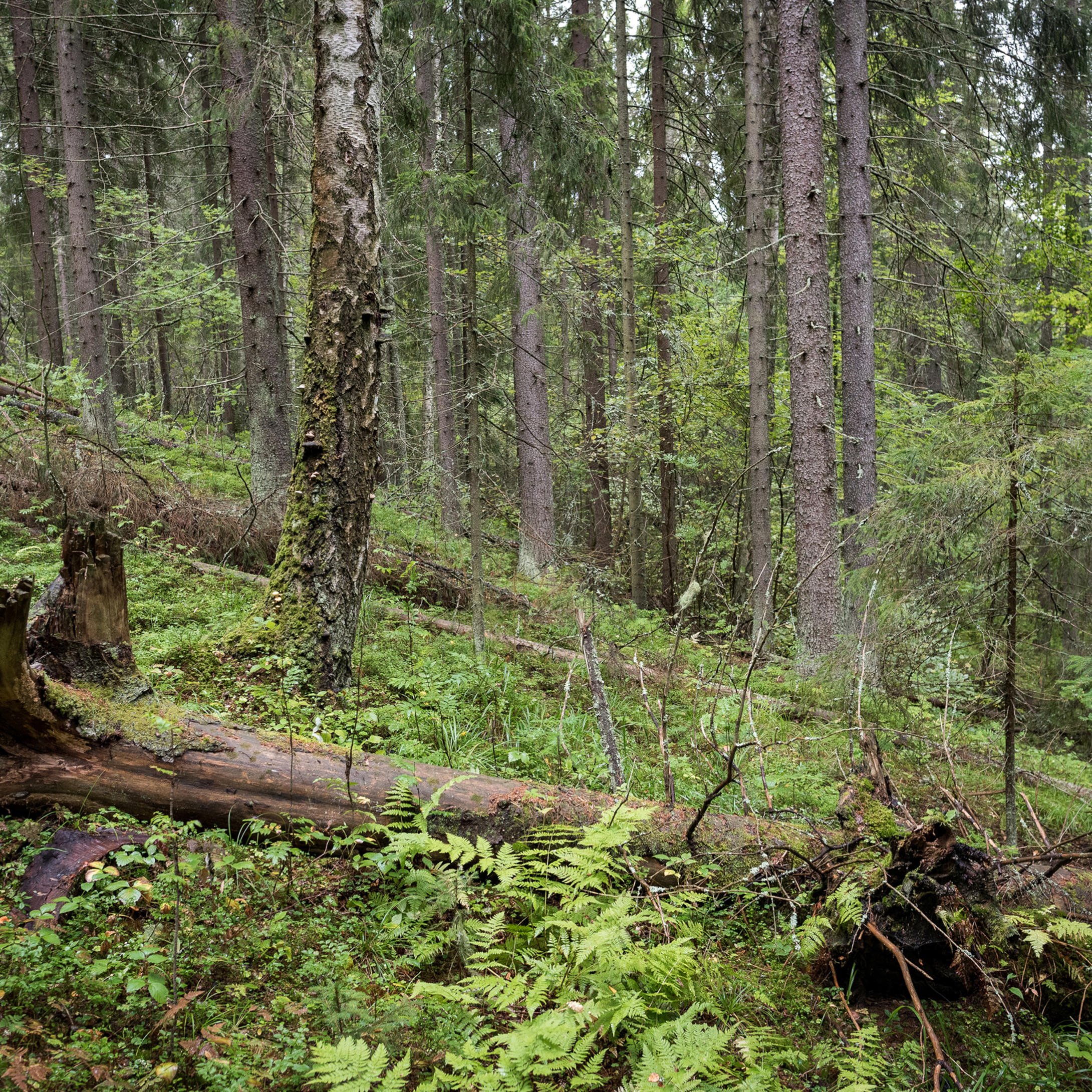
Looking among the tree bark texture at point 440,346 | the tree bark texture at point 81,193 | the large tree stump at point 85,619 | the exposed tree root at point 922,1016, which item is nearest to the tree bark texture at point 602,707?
the exposed tree root at point 922,1016

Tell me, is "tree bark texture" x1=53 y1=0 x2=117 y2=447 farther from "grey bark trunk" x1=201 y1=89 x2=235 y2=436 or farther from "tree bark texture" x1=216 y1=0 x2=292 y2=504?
"tree bark texture" x1=216 y1=0 x2=292 y2=504

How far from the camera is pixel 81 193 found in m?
11.4

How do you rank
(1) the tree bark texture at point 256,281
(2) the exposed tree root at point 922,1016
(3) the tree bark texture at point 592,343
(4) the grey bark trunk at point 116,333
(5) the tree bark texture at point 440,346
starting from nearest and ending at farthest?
1. (2) the exposed tree root at point 922,1016
2. (1) the tree bark texture at point 256,281
3. (3) the tree bark texture at point 592,343
4. (5) the tree bark texture at point 440,346
5. (4) the grey bark trunk at point 116,333

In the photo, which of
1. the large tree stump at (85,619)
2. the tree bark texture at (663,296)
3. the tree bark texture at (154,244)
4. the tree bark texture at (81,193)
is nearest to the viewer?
the large tree stump at (85,619)

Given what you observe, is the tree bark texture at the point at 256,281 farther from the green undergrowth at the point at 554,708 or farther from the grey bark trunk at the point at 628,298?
the grey bark trunk at the point at 628,298

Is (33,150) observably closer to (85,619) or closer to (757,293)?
(757,293)

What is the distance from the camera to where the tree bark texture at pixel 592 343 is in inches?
452

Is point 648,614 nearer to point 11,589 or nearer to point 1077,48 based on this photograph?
point 11,589

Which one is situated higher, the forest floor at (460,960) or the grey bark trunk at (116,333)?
the grey bark trunk at (116,333)

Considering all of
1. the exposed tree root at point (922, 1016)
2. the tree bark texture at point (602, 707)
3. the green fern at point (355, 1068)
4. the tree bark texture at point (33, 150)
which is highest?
the tree bark texture at point (33, 150)

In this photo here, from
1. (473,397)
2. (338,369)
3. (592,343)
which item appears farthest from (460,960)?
(592,343)

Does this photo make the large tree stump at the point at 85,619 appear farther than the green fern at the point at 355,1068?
Yes

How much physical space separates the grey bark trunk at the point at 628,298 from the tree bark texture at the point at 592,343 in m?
0.44

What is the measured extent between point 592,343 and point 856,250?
6183 mm
